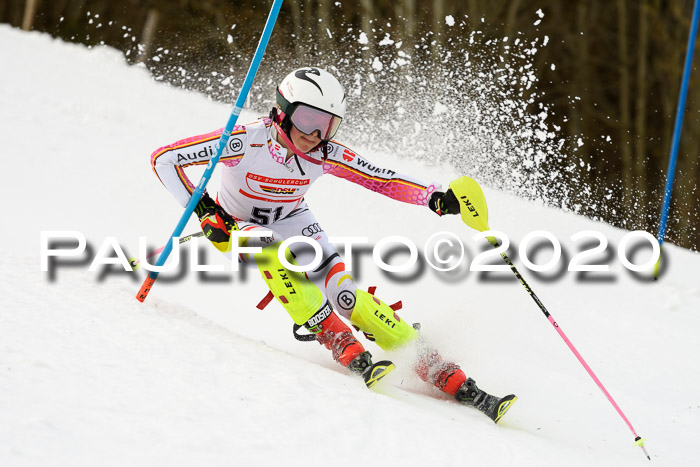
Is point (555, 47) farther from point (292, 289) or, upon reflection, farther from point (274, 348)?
point (274, 348)

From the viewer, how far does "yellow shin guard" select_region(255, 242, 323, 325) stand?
3.44 meters

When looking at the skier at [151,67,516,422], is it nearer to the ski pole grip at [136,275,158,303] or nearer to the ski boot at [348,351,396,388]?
the ski boot at [348,351,396,388]

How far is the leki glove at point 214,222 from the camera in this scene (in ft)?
11.1

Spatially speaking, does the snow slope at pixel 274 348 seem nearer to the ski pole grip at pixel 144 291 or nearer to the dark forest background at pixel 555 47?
the ski pole grip at pixel 144 291

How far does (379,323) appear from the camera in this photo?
11.7 ft

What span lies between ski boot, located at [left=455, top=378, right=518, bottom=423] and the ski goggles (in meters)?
1.47

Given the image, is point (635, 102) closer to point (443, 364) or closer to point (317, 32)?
point (317, 32)

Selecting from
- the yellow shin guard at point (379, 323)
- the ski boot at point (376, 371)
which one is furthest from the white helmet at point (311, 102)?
the ski boot at point (376, 371)

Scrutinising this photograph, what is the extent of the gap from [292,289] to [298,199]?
2.28ft

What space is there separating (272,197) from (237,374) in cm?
137

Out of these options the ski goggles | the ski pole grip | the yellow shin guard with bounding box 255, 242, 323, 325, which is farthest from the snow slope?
the ski goggles

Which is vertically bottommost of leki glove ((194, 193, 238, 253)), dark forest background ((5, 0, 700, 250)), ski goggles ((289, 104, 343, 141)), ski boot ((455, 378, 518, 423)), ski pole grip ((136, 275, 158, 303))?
ski pole grip ((136, 275, 158, 303))

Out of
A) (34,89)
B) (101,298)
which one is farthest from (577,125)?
(101,298)

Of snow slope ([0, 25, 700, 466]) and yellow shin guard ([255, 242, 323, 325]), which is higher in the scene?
yellow shin guard ([255, 242, 323, 325])
